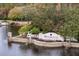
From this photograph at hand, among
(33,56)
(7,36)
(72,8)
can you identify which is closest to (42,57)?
(33,56)

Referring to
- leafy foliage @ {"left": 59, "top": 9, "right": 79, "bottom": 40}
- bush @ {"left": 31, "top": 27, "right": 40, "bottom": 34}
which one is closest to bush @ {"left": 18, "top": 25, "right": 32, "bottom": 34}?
bush @ {"left": 31, "top": 27, "right": 40, "bottom": 34}

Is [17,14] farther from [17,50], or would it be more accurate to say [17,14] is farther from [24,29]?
[17,50]

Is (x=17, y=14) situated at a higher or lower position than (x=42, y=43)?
higher

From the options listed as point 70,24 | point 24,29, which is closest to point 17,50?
point 24,29

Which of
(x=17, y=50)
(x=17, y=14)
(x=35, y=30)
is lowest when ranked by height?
(x=17, y=50)

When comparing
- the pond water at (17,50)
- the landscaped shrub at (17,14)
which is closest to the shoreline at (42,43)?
the pond water at (17,50)

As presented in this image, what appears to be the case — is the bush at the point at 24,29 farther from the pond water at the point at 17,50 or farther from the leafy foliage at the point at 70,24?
the leafy foliage at the point at 70,24

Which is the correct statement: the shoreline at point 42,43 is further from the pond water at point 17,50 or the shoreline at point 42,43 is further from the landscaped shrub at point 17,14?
the landscaped shrub at point 17,14

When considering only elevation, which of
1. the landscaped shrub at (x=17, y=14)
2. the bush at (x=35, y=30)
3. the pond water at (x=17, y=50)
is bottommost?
the pond water at (x=17, y=50)

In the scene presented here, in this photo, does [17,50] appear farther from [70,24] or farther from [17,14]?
[70,24]

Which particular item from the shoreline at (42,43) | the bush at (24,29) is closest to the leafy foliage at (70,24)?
the shoreline at (42,43)

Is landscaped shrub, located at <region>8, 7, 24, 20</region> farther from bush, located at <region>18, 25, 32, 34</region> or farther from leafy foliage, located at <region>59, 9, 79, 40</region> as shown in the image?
leafy foliage, located at <region>59, 9, 79, 40</region>

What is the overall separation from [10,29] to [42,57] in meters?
0.28

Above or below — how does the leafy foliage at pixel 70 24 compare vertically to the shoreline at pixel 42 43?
above
